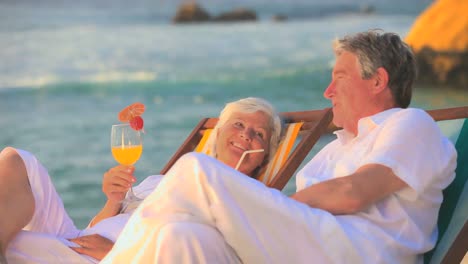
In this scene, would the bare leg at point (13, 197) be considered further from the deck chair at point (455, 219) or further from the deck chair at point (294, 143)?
the deck chair at point (455, 219)

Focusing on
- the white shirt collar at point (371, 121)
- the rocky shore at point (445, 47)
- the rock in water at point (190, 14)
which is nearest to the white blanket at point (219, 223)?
the white shirt collar at point (371, 121)

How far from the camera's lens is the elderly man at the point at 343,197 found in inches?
85.0

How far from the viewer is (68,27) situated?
602 inches

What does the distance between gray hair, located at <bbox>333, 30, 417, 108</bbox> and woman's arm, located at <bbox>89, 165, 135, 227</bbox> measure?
3.23 ft

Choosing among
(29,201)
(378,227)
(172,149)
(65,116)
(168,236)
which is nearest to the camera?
(168,236)

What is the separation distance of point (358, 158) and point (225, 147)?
2.86 ft

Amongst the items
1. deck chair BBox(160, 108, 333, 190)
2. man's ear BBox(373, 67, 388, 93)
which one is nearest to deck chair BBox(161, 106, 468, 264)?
deck chair BBox(160, 108, 333, 190)

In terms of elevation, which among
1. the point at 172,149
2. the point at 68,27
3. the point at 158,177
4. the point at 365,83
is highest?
the point at 365,83

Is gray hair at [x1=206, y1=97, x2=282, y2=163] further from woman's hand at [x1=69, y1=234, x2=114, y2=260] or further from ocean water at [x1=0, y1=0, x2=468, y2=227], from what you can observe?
ocean water at [x1=0, y1=0, x2=468, y2=227]

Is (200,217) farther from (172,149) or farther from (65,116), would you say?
(65,116)

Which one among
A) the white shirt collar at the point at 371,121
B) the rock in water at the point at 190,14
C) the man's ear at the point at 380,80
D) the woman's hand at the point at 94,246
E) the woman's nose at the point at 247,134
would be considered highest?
the man's ear at the point at 380,80

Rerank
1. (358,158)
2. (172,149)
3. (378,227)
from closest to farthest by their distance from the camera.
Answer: (378,227)
(358,158)
(172,149)

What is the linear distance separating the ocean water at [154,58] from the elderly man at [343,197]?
37.2 ft

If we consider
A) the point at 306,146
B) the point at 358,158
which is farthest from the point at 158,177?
the point at 358,158
